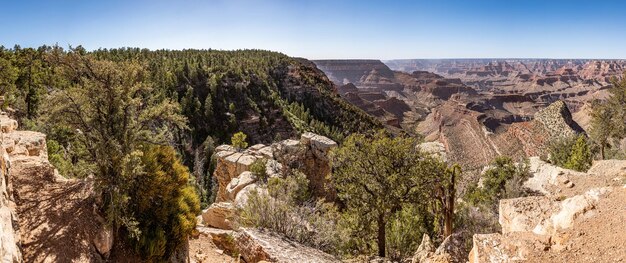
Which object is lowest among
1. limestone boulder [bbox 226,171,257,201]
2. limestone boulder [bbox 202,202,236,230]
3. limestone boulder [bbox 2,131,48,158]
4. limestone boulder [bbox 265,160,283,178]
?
limestone boulder [bbox 202,202,236,230]

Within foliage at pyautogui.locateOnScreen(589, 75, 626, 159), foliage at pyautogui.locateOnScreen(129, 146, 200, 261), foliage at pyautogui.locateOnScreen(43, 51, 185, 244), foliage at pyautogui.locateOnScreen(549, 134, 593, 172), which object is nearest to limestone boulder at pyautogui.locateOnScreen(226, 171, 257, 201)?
foliage at pyautogui.locateOnScreen(129, 146, 200, 261)

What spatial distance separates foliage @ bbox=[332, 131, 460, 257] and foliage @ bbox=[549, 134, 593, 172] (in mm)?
22474

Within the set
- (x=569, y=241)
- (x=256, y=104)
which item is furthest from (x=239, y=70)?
(x=569, y=241)

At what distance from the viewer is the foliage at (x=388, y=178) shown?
1703 centimetres

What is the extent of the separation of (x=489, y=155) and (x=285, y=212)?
114 metres

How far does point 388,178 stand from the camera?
54.0 feet

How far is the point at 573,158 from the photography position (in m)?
33.0

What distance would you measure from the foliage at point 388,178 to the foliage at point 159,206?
8441 millimetres

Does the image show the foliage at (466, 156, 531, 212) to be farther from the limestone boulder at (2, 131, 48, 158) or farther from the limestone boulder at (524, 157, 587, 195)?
the limestone boulder at (2, 131, 48, 158)

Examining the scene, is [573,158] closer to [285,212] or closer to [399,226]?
[399,226]

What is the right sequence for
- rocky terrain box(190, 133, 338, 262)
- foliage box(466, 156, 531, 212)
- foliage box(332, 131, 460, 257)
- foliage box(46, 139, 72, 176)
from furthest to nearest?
foliage box(466, 156, 531, 212) < foliage box(46, 139, 72, 176) < foliage box(332, 131, 460, 257) < rocky terrain box(190, 133, 338, 262)

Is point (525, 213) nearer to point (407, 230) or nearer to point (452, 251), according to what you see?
point (452, 251)

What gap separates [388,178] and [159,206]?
1132 centimetres

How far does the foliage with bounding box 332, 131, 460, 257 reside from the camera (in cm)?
1703
